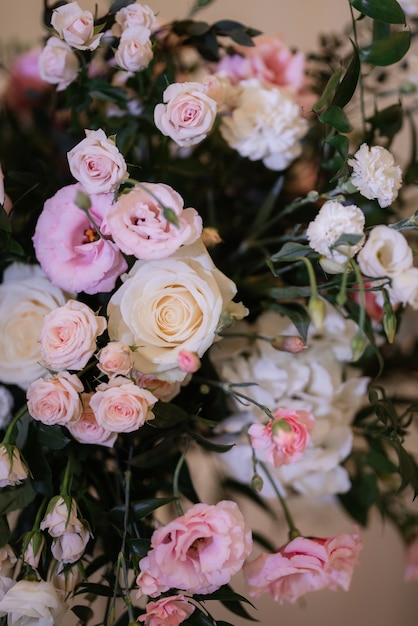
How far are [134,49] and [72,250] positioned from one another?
0.57 ft

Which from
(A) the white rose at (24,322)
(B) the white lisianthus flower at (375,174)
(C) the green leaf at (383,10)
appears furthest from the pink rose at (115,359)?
(C) the green leaf at (383,10)

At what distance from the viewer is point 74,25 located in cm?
52

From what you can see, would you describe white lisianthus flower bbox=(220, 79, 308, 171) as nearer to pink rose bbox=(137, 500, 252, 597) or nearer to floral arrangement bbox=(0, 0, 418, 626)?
floral arrangement bbox=(0, 0, 418, 626)

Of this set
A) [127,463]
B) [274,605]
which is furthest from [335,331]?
[274,605]

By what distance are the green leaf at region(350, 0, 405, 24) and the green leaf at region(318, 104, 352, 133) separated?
8 centimetres

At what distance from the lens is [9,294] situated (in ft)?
1.86

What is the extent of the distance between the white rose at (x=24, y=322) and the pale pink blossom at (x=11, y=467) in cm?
8

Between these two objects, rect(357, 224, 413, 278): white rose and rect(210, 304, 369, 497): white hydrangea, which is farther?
rect(210, 304, 369, 497): white hydrangea

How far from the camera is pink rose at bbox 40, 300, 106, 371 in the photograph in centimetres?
46

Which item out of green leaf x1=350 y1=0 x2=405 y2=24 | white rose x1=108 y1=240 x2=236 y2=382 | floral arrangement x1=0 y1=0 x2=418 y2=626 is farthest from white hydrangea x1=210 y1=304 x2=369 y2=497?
green leaf x1=350 y1=0 x2=405 y2=24

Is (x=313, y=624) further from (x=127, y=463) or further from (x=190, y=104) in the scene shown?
(x=190, y=104)

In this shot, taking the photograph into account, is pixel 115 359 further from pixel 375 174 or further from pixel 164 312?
pixel 375 174

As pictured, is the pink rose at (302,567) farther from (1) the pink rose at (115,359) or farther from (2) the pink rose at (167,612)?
(1) the pink rose at (115,359)

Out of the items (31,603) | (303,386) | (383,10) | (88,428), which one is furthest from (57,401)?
(383,10)
